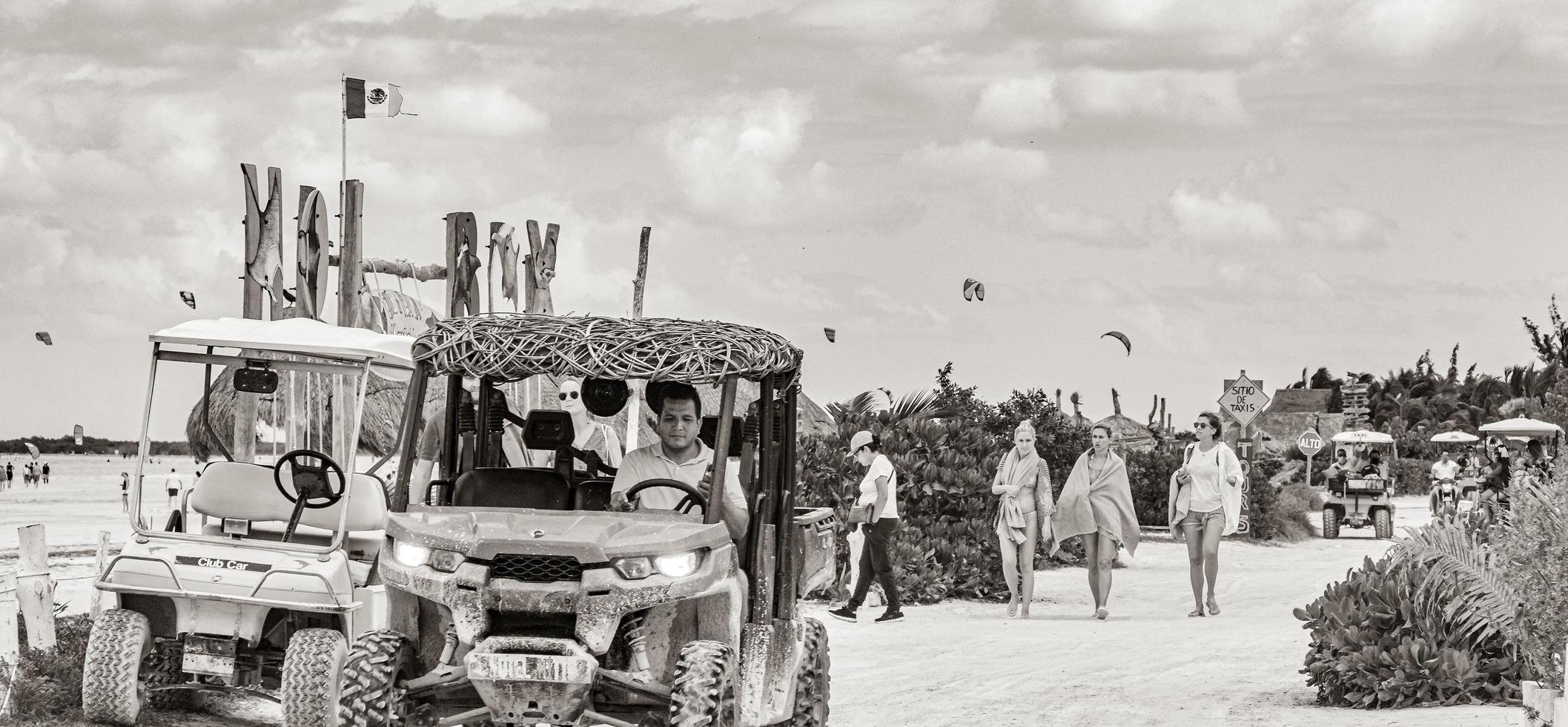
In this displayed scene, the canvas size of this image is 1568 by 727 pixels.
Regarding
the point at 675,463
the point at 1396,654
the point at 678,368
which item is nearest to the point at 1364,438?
the point at 1396,654

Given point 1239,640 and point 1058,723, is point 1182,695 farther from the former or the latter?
point 1239,640

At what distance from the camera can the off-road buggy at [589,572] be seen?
21.3 feet

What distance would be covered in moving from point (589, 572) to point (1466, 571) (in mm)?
4708

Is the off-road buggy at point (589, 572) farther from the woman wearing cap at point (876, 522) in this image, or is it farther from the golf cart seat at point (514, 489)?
the woman wearing cap at point (876, 522)

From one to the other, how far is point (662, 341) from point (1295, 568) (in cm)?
1894

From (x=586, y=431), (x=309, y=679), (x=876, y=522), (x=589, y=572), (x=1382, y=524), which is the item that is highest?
(x=586, y=431)

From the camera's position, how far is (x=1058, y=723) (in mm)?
10180

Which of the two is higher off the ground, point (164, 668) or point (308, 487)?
point (308, 487)

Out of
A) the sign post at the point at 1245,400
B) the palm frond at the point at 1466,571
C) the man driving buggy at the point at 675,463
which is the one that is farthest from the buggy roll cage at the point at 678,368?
the sign post at the point at 1245,400

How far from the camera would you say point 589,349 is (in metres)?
6.87

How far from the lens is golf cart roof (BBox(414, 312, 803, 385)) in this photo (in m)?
6.87

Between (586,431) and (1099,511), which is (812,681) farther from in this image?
(1099,511)

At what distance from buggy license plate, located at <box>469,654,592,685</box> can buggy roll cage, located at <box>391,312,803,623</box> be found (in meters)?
0.95

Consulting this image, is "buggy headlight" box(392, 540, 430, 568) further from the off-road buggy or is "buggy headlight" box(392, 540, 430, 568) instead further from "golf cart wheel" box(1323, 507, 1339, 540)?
"golf cart wheel" box(1323, 507, 1339, 540)
